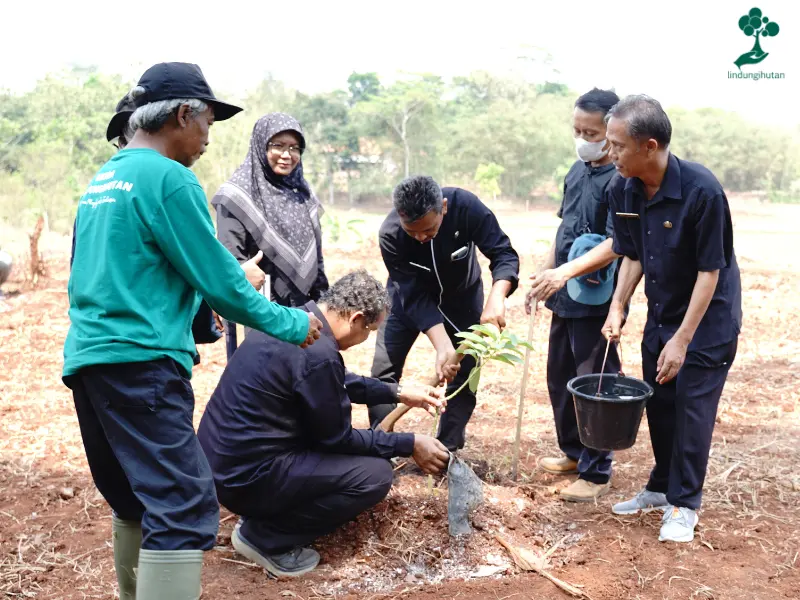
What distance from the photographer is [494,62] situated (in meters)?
44.2

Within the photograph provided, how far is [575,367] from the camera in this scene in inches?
154

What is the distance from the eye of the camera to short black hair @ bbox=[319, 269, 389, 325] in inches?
113

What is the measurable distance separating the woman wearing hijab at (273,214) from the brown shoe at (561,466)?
56.7 inches

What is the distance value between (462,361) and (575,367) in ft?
1.80

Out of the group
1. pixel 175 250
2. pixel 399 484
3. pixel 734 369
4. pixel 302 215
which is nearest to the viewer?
pixel 175 250

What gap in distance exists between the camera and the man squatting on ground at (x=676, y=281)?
9.56ft

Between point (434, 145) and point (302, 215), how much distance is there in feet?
83.5

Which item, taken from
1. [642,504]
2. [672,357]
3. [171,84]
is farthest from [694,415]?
[171,84]

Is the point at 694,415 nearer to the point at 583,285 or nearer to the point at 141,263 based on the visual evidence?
the point at 583,285

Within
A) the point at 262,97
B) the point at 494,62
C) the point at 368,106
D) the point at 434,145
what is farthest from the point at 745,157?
the point at 494,62

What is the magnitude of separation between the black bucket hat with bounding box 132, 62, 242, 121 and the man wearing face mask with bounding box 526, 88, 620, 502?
1.77 m

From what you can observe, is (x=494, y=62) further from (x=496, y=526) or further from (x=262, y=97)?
(x=496, y=526)

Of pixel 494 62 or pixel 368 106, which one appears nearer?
pixel 368 106

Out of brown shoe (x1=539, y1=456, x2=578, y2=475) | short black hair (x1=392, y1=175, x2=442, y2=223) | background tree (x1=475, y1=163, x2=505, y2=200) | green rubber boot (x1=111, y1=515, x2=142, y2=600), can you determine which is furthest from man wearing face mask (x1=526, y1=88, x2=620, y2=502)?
background tree (x1=475, y1=163, x2=505, y2=200)
